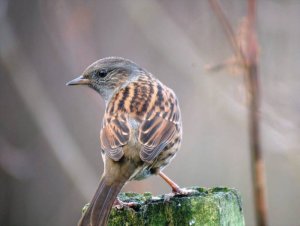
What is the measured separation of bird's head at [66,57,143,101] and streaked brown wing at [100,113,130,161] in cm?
104

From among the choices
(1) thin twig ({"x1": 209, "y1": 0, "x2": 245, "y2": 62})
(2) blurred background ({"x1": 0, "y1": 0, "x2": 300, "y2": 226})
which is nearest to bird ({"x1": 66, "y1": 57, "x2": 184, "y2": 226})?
(1) thin twig ({"x1": 209, "y1": 0, "x2": 245, "y2": 62})

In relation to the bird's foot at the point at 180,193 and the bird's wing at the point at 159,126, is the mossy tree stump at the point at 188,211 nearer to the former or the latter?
the bird's foot at the point at 180,193

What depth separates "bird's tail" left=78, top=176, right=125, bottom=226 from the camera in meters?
4.33

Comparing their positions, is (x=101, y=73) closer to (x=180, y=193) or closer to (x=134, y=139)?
(x=134, y=139)

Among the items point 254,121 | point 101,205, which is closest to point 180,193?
point 101,205

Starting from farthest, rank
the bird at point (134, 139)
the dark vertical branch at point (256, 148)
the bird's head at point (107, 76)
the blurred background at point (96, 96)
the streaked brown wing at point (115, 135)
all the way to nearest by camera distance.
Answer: the blurred background at point (96, 96) < the bird's head at point (107, 76) < the streaked brown wing at point (115, 135) < the bird at point (134, 139) < the dark vertical branch at point (256, 148)

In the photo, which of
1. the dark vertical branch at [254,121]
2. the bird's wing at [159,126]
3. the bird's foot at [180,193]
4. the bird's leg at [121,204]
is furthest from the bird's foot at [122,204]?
the dark vertical branch at [254,121]

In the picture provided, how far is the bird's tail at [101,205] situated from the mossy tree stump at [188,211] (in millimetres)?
95

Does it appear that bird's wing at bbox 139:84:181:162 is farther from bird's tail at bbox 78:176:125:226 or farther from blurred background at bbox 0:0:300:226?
blurred background at bbox 0:0:300:226

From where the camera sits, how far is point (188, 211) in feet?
13.3

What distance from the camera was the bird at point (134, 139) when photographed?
4.75 metres

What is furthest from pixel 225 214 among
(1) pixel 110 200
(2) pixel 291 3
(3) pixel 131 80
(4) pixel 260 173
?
(2) pixel 291 3

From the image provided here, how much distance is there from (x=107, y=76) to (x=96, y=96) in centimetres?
141

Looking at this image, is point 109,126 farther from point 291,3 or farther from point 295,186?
point 295,186
